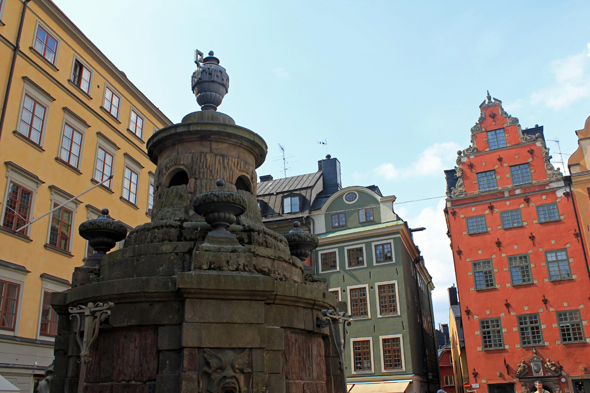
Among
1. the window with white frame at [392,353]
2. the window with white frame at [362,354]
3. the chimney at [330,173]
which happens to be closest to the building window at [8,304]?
the window with white frame at [362,354]

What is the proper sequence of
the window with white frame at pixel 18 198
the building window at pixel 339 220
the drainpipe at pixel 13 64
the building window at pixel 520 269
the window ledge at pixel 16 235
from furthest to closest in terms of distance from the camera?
the building window at pixel 339 220 → the building window at pixel 520 269 → the drainpipe at pixel 13 64 → the window with white frame at pixel 18 198 → the window ledge at pixel 16 235

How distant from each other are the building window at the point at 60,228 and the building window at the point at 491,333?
67.5 ft

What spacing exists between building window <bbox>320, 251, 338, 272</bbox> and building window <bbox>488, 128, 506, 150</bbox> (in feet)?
36.8

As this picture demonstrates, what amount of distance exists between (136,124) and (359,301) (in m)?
15.9

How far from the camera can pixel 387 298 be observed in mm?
29281

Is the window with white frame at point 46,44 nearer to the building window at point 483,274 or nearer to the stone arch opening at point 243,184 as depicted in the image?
the stone arch opening at point 243,184

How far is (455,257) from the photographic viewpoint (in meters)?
28.6

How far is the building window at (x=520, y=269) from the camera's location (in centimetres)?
2662

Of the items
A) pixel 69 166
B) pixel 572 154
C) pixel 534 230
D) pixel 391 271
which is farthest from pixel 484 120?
pixel 69 166

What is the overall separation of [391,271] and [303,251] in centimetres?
2118

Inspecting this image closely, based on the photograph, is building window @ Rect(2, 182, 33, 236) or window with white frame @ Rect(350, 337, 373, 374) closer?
building window @ Rect(2, 182, 33, 236)

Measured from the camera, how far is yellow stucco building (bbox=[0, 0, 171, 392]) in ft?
57.3

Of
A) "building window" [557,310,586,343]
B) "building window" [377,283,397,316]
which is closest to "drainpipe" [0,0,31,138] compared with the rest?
"building window" [377,283,397,316]

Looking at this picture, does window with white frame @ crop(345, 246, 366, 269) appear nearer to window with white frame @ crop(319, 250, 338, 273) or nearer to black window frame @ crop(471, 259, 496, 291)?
window with white frame @ crop(319, 250, 338, 273)
